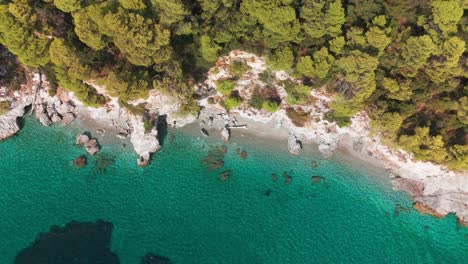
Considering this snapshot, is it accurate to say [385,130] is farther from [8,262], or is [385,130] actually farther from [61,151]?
[8,262]

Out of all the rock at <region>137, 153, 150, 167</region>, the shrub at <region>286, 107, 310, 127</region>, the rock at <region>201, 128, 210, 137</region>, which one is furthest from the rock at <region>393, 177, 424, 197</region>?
the rock at <region>137, 153, 150, 167</region>

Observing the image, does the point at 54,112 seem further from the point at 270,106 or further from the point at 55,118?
the point at 270,106

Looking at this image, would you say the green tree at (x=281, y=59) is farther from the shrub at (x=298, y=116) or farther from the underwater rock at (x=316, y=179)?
the underwater rock at (x=316, y=179)

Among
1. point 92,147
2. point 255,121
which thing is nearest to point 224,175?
point 255,121

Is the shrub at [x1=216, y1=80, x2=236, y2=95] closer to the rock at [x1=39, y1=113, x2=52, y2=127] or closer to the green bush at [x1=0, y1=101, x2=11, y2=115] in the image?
the rock at [x1=39, y1=113, x2=52, y2=127]

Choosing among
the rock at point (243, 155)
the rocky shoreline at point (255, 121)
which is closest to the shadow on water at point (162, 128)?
the rocky shoreline at point (255, 121)
